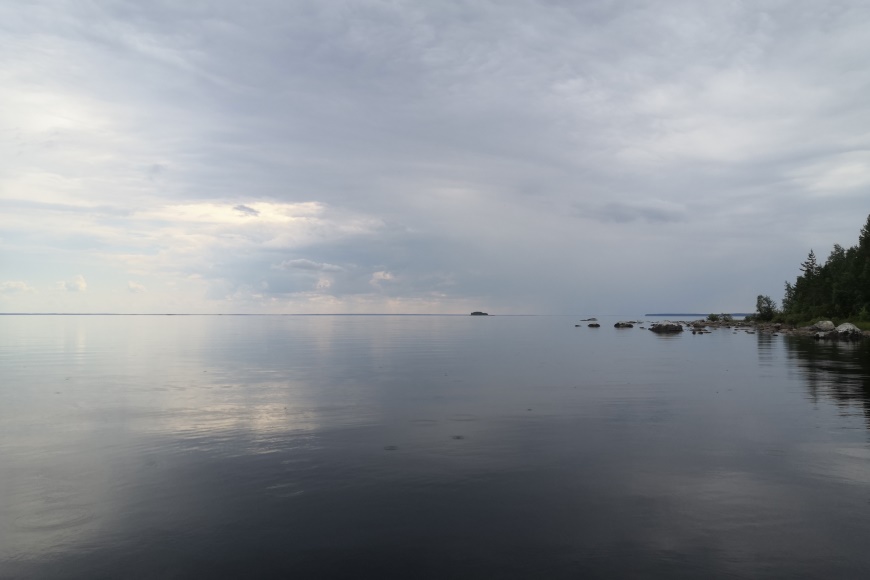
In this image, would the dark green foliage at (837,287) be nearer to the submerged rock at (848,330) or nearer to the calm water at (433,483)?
the submerged rock at (848,330)

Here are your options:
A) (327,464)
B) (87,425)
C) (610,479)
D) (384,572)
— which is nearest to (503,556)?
(384,572)

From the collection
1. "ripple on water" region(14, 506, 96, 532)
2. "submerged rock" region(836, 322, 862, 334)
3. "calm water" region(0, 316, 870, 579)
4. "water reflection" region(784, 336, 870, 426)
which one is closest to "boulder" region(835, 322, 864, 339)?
"submerged rock" region(836, 322, 862, 334)

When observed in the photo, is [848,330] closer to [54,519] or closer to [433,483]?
[433,483]

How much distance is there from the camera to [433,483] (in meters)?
15.3

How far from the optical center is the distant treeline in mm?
105250

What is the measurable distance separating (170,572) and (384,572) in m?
4.21

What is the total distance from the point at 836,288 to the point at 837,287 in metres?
0.28

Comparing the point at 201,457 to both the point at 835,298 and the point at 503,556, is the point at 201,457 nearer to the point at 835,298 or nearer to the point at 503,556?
the point at 503,556

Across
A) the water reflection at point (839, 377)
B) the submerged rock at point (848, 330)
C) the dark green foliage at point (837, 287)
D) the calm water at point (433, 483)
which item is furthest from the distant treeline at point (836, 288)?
the calm water at point (433, 483)

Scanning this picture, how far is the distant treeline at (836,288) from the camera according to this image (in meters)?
105

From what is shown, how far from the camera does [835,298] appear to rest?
116312mm

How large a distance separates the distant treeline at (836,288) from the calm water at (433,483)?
94832 mm

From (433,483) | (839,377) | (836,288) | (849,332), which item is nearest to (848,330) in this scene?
(849,332)

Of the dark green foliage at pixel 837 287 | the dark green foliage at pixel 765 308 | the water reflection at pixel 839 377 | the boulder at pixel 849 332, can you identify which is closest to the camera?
the water reflection at pixel 839 377
